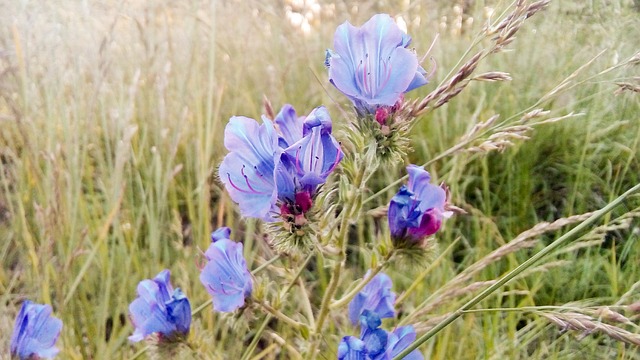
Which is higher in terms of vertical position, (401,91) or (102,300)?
(401,91)

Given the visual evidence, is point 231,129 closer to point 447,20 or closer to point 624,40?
point 624,40

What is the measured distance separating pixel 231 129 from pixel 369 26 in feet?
0.76

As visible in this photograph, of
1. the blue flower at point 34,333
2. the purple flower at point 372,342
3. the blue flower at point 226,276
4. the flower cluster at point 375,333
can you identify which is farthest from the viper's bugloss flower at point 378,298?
the blue flower at point 34,333

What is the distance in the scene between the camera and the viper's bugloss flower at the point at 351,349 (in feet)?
2.83

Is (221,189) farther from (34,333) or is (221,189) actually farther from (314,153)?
(314,153)

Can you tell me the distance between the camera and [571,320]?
810 millimetres

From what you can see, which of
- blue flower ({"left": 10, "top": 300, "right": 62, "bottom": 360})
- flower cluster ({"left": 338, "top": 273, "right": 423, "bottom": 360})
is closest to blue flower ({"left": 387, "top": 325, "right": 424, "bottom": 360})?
flower cluster ({"left": 338, "top": 273, "right": 423, "bottom": 360})

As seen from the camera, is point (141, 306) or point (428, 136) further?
point (428, 136)

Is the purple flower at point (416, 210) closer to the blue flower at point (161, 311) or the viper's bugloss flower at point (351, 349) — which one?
the viper's bugloss flower at point (351, 349)

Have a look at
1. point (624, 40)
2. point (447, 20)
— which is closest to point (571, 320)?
point (624, 40)

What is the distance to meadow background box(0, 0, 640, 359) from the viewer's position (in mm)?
1528

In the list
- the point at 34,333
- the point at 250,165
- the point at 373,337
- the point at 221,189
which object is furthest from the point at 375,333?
the point at 221,189

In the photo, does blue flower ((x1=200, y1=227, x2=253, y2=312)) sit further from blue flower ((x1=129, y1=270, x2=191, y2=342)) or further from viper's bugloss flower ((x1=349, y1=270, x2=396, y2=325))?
viper's bugloss flower ((x1=349, y1=270, x2=396, y2=325))

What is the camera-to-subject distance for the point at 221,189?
2.27m
